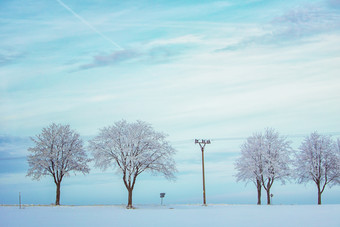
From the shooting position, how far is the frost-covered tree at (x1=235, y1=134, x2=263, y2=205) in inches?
2712

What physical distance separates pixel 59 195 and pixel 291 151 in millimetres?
39100

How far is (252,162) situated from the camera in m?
69.2

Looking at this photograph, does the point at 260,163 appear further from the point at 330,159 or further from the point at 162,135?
the point at 162,135

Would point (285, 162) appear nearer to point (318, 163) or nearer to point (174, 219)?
point (318, 163)

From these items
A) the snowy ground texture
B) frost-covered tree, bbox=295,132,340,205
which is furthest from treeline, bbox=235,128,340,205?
the snowy ground texture

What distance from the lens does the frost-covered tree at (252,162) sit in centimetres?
6888

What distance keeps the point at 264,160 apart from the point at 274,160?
1.62 metres

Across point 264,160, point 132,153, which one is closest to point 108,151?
point 132,153

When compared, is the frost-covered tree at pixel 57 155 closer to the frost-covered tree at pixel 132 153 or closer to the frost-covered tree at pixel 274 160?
the frost-covered tree at pixel 132 153

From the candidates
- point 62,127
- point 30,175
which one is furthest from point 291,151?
point 30,175

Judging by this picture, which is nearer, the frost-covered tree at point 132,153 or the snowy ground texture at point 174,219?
the snowy ground texture at point 174,219

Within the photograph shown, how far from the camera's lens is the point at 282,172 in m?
68.4

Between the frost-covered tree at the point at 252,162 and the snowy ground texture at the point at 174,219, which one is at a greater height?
the frost-covered tree at the point at 252,162

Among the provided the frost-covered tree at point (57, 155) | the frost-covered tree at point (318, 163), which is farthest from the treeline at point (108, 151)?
the frost-covered tree at point (318, 163)
